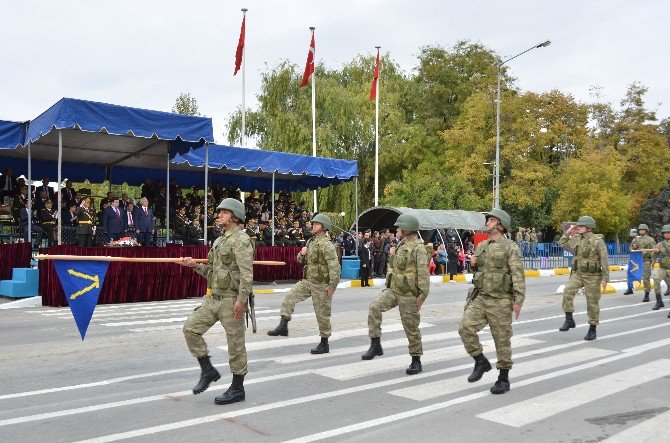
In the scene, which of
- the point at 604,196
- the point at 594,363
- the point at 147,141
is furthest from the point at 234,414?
the point at 604,196

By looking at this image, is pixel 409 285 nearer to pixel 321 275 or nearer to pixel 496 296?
pixel 496 296

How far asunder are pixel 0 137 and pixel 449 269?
17.5 metres

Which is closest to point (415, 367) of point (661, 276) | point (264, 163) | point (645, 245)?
point (661, 276)

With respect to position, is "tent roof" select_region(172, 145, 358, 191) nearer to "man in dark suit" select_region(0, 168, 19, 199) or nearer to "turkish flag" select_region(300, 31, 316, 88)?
"man in dark suit" select_region(0, 168, 19, 199)

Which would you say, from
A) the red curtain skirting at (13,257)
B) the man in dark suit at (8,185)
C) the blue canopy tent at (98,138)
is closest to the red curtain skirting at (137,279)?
the blue canopy tent at (98,138)

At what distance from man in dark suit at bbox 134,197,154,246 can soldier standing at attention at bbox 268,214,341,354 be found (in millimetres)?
8619

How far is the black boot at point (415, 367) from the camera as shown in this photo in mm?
7543

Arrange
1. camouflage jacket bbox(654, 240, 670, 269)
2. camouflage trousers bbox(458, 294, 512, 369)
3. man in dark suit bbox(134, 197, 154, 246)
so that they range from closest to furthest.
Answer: camouflage trousers bbox(458, 294, 512, 369) → camouflage jacket bbox(654, 240, 670, 269) → man in dark suit bbox(134, 197, 154, 246)

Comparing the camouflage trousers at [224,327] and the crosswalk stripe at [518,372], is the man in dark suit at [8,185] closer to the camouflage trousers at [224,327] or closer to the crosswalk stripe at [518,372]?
the camouflage trousers at [224,327]

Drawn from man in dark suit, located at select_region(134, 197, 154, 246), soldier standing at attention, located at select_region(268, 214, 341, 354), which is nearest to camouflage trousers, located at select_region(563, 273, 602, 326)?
soldier standing at attention, located at select_region(268, 214, 341, 354)

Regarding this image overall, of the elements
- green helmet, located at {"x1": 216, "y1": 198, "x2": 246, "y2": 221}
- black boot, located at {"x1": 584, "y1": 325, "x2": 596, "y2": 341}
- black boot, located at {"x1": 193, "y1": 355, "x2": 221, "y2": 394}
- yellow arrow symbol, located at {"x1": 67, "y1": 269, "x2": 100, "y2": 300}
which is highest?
green helmet, located at {"x1": 216, "y1": 198, "x2": 246, "y2": 221}

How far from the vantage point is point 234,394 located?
6.10 m

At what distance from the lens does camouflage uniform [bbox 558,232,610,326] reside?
36.0 ft

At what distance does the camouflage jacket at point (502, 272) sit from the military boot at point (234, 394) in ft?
9.01
